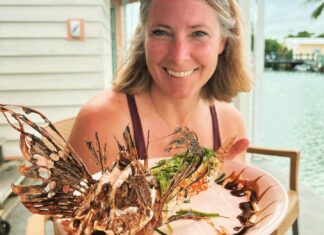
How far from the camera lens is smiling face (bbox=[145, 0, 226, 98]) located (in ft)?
3.12

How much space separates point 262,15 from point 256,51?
315mm

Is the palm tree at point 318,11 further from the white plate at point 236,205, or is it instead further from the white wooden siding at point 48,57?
the white plate at point 236,205

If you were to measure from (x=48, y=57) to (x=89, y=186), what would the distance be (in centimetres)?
288

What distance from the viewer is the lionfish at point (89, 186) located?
0.44 m

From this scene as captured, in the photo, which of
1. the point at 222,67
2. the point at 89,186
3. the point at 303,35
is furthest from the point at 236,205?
the point at 303,35

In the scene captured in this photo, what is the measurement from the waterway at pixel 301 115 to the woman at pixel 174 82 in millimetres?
1435

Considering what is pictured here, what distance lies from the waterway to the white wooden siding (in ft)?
5.19

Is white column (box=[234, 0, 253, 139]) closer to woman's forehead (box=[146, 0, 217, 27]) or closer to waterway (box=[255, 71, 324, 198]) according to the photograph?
waterway (box=[255, 71, 324, 198])

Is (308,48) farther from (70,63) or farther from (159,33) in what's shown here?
(70,63)

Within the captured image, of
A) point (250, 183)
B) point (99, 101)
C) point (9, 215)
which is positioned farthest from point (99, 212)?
point (9, 215)

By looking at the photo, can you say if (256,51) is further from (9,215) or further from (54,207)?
(54,207)

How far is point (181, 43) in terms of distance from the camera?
0.97 metres

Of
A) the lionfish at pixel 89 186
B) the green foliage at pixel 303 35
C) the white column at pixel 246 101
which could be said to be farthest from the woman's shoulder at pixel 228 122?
the white column at pixel 246 101

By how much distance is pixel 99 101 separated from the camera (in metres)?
1.19
